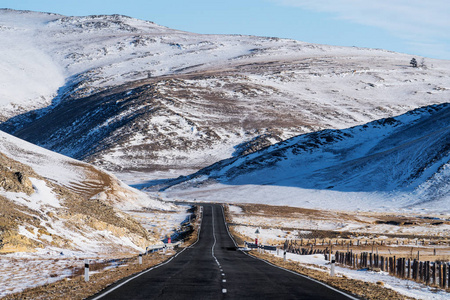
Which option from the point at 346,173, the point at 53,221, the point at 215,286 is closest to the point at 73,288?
the point at 215,286

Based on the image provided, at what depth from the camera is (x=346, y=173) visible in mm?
150625

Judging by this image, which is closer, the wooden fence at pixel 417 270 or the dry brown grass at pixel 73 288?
the dry brown grass at pixel 73 288

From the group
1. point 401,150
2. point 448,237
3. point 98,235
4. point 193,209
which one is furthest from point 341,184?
point 98,235

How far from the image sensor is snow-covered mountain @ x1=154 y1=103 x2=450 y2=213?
128125 mm

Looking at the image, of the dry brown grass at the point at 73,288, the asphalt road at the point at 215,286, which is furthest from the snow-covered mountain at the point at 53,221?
the asphalt road at the point at 215,286

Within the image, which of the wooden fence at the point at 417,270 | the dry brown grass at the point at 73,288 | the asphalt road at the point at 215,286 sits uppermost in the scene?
the wooden fence at the point at 417,270

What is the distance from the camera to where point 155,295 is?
689 inches

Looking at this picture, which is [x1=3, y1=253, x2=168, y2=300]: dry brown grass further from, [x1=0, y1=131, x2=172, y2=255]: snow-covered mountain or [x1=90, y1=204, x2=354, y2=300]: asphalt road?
[x1=0, y1=131, x2=172, y2=255]: snow-covered mountain

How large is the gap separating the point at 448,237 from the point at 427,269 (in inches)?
2070

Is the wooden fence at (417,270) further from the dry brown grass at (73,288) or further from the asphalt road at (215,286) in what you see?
the dry brown grass at (73,288)

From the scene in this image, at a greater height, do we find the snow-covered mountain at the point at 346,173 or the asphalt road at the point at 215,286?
the snow-covered mountain at the point at 346,173

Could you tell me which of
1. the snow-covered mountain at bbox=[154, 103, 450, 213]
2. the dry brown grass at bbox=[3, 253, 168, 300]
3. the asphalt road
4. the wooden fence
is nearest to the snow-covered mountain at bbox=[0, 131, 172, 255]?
the dry brown grass at bbox=[3, 253, 168, 300]

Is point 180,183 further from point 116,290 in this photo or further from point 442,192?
point 116,290

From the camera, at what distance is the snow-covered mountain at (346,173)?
128125 mm
